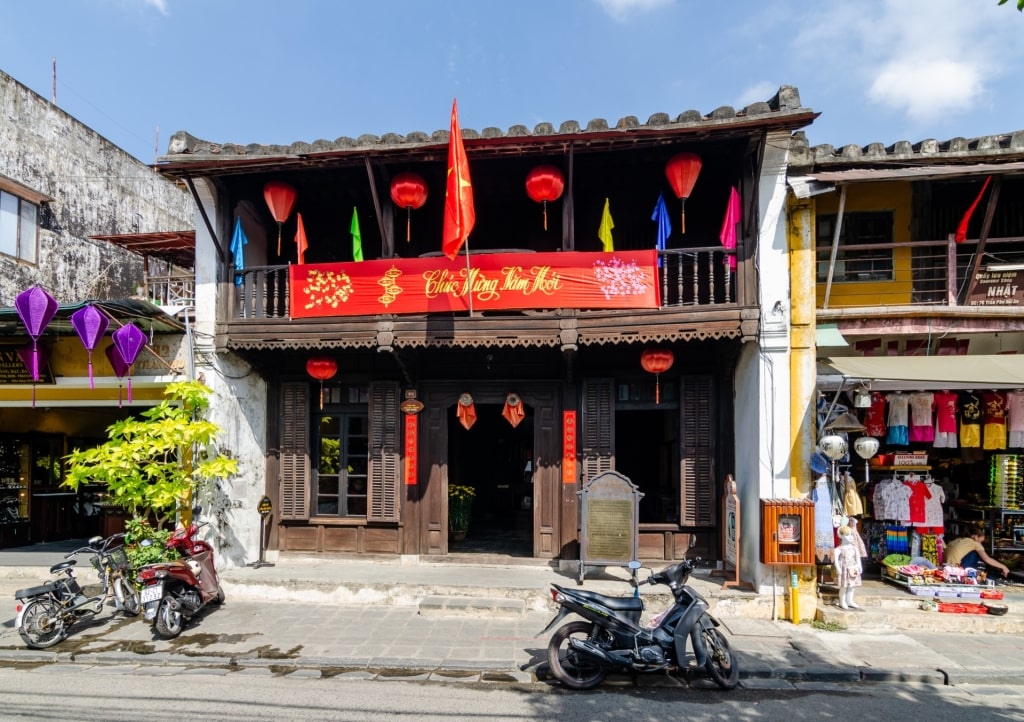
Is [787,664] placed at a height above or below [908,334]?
below

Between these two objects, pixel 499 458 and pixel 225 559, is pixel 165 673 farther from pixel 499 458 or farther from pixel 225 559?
pixel 499 458

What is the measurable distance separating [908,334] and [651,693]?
691 cm

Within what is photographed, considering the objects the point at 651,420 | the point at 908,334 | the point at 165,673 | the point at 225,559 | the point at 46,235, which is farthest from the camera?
the point at 46,235

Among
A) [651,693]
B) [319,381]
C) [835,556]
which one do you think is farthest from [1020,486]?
[319,381]

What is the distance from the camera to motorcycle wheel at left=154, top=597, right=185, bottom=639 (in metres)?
7.75

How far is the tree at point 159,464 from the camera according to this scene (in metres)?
8.91

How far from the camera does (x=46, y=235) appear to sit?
50.3 feet

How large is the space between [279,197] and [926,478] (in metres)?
11.5

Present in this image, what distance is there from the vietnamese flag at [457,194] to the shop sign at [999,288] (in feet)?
26.1

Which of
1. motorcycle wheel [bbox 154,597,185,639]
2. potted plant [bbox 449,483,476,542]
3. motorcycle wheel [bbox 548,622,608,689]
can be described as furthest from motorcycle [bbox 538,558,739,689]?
potted plant [bbox 449,483,476,542]

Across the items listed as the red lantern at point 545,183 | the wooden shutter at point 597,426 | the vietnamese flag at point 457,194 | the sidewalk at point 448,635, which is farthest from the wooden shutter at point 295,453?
the red lantern at point 545,183

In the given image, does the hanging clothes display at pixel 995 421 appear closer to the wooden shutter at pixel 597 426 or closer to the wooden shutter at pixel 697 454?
the wooden shutter at pixel 697 454

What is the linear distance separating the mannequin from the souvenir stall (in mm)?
539

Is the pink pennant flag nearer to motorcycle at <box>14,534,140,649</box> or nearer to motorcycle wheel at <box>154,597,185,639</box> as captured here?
motorcycle wheel at <box>154,597,185,639</box>
